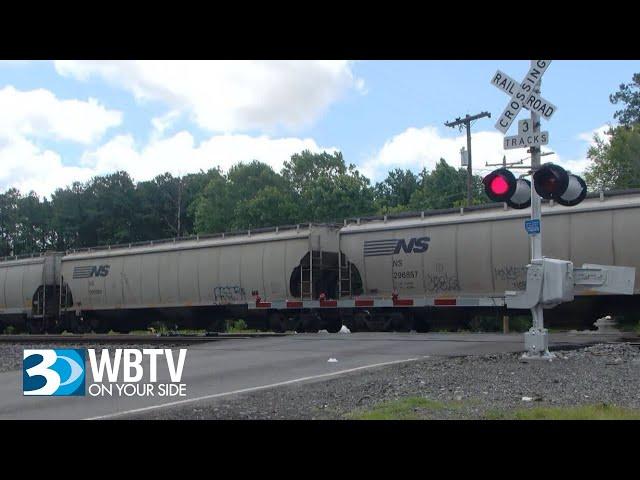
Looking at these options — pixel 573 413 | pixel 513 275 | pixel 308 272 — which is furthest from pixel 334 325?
pixel 573 413

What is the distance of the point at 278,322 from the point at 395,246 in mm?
5008

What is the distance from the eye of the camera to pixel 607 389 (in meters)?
7.75

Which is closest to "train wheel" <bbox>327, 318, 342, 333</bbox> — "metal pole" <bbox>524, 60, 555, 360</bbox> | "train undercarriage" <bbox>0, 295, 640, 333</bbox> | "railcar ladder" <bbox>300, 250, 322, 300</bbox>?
"train undercarriage" <bbox>0, 295, 640, 333</bbox>

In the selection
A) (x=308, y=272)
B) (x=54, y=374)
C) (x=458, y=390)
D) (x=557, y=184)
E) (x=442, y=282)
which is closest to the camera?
(x=458, y=390)

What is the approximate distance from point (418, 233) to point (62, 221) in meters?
64.8

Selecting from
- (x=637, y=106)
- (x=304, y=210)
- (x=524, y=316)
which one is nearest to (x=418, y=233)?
(x=524, y=316)

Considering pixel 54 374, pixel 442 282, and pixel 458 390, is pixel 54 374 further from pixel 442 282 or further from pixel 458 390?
pixel 442 282

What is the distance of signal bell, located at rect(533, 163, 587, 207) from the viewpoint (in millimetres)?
9703

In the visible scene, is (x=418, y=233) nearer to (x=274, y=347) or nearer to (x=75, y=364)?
(x=274, y=347)

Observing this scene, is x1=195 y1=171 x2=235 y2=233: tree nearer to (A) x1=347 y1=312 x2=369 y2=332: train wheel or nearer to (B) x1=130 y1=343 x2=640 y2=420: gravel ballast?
(A) x1=347 y1=312 x2=369 y2=332: train wheel

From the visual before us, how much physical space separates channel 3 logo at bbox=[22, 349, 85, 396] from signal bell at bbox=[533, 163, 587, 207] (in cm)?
659

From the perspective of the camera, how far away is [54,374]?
8.59 meters

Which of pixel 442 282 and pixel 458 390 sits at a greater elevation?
pixel 442 282

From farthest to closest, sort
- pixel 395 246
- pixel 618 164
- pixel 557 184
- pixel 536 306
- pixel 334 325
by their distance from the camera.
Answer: pixel 618 164 → pixel 334 325 → pixel 395 246 → pixel 536 306 → pixel 557 184
